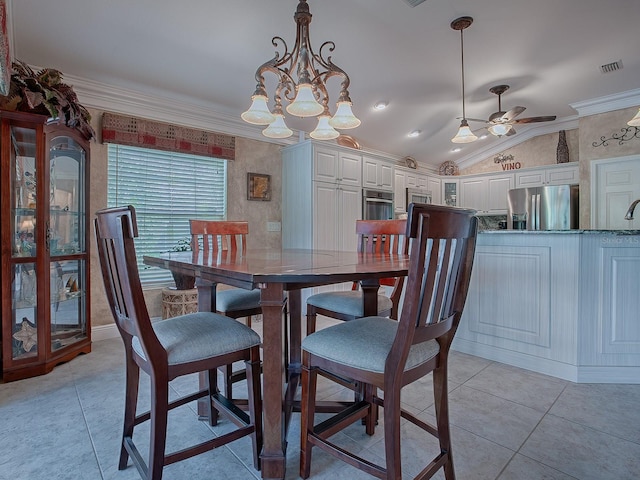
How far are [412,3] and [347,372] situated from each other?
2.77 meters

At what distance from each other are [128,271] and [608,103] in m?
5.69

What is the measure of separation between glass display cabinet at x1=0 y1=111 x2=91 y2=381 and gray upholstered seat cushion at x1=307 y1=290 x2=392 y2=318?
6.25 ft

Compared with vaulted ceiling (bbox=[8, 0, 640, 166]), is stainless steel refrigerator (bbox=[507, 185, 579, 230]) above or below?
below

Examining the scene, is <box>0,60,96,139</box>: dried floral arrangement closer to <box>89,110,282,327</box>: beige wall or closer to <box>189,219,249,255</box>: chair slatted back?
<box>89,110,282,327</box>: beige wall

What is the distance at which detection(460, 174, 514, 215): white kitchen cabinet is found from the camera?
5848 millimetres

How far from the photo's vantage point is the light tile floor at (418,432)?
1321 millimetres

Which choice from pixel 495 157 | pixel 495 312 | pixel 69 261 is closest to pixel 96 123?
pixel 69 261

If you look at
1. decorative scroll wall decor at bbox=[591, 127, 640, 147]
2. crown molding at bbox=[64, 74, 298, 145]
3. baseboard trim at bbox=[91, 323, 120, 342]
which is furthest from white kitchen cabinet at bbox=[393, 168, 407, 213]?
baseboard trim at bbox=[91, 323, 120, 342]

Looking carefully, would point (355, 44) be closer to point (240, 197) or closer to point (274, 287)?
point (240, 197)

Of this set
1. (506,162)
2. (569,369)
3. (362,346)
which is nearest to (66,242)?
(362,346)

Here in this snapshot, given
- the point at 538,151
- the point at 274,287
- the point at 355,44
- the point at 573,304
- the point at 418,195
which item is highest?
the point at 355,44

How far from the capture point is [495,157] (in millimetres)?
6270

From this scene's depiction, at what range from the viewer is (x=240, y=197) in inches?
153

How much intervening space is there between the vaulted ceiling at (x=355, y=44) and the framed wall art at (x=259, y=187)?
530mm
